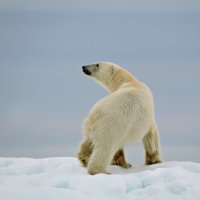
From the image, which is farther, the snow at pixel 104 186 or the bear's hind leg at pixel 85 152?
the bear's hind leg at pixel 85 152

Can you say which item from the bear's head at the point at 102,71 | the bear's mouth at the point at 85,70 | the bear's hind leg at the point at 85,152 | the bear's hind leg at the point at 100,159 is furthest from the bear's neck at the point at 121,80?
the bear's hind leg at the point at 100,159

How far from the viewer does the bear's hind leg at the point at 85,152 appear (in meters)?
10.6

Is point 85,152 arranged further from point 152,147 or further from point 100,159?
point 152,147

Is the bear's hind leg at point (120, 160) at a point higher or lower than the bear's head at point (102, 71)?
lower

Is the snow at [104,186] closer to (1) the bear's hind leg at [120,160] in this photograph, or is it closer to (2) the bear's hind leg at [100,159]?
(2) the bear's hind leg at [100,159]

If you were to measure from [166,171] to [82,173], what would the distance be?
5.85 ft

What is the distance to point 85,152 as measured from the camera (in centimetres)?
1067

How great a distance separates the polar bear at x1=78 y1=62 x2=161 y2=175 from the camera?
1021 centimetres

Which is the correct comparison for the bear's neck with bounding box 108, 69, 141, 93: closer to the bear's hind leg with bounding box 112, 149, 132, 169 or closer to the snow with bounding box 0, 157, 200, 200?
the bear's hind leg with bounding box 112, 149, 132, 169

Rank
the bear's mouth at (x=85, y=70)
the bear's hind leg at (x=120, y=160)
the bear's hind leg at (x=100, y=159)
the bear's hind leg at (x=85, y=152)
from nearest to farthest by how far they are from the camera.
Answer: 1. the bear's hind leg at (x=100, y=159)
2. the bear's hind leg at (x=85, y=152)
3. the bear's hind leg at (x=120, y=160)
4. the bear's mouth at (x=85, y=70)

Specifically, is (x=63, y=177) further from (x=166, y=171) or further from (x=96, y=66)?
(x=96, y=66)

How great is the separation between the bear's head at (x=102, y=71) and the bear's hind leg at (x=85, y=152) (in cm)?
205

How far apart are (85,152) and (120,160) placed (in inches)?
30.9

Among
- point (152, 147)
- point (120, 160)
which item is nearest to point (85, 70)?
point (152, 147)
